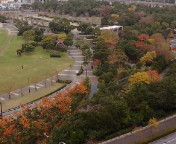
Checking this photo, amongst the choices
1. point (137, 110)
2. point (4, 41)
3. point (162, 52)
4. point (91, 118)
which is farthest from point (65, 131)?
point (4, 41)

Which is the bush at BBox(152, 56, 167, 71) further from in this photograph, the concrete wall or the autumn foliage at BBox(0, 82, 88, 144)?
the autumn foliage at BBox(0, 82, 88, 144)

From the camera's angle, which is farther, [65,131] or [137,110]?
[137,110]

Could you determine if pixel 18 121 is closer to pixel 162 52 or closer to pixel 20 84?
pixel 20 84

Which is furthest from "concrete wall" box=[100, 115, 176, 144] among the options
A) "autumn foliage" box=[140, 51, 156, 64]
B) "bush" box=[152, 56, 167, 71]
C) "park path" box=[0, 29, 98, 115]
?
"autumn foliage" box=[140, 51, 156, 64]

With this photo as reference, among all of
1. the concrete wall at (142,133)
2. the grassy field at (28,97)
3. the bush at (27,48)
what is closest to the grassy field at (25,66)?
the bush at (27,48)

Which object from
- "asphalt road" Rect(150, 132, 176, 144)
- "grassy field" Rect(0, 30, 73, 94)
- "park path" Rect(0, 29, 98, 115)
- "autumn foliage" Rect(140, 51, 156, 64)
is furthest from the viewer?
"autumn foliage" Rect(140, 51, 156, 64)

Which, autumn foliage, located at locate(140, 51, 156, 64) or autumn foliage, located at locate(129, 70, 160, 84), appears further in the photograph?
autumn foliage, located at locate(140, 51, 156, 64)

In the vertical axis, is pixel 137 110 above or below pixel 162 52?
below

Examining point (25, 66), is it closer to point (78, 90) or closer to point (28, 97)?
point (28, 97)
